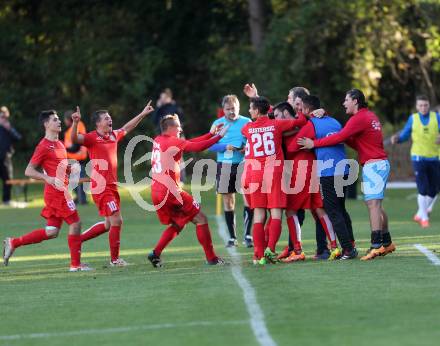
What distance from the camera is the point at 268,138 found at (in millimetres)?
13477

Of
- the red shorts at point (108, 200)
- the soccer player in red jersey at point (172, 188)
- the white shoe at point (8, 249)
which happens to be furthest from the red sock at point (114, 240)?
the white shoe at point (8, 249)

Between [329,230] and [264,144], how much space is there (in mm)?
1338

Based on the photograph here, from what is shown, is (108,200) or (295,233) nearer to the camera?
(295,233)

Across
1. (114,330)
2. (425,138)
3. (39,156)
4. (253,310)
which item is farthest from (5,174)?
(114,330)

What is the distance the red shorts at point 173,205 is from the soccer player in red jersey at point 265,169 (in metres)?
0.72

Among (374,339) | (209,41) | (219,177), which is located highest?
(209,41)

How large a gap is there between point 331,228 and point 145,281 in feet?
8.70

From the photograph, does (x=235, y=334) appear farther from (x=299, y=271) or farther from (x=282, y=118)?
(x=282, y=118)

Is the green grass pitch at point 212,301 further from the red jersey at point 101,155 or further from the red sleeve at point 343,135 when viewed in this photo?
the red sleeve at point 343,135

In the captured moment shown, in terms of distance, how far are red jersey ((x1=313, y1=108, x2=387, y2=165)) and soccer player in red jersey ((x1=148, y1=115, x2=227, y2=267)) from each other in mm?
1250

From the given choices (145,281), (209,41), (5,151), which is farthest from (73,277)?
(209,41)

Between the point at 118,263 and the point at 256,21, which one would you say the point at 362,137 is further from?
the point at 256,21

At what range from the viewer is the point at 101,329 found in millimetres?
9422

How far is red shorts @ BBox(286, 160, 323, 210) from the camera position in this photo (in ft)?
45.3
